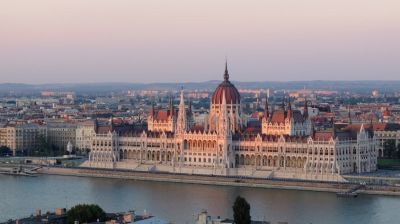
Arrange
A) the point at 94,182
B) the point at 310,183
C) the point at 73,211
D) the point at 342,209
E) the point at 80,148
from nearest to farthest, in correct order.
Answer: the point at 73,211 < the point at 342,209 < the point at 310,183 < the point at 94,182 < the point at 80,148

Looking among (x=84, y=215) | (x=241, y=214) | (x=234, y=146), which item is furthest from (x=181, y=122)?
(x=84, y=215)

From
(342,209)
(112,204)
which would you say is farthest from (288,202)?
(112,204)

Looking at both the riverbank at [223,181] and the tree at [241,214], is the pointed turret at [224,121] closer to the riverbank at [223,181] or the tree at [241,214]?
the riverbank at [223,181]

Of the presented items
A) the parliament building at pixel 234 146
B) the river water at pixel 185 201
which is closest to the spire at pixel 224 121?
the parliament building at pixel 234 146

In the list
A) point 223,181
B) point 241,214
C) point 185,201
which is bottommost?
point 223,181

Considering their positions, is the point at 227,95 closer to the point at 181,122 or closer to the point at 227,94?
the point at 227,94

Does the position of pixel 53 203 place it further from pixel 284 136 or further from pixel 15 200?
pixel 284 136

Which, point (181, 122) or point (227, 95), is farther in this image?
point (227, 95)

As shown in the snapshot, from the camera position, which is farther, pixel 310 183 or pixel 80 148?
pixel 80 148
